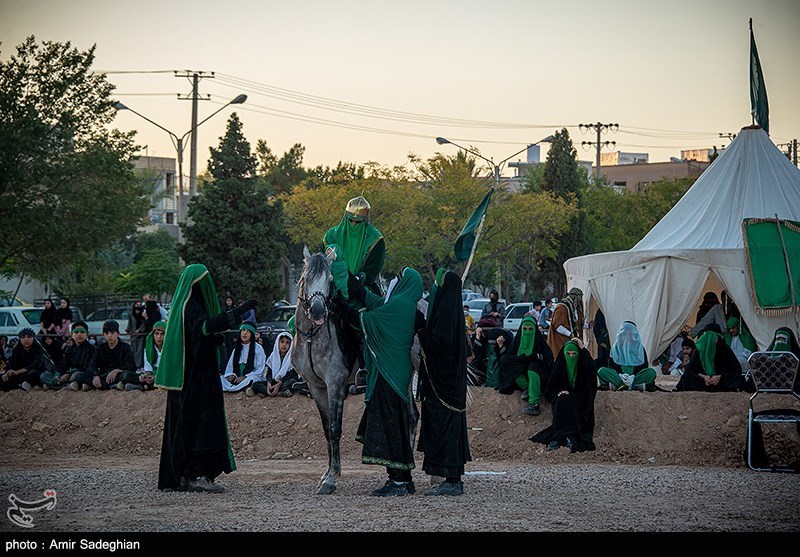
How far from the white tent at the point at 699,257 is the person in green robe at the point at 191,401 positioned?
11762 millimetres

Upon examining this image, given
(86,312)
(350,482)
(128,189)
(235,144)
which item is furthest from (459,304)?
(86,312)

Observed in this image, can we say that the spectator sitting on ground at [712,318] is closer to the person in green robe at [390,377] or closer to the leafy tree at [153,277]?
the person in green robe at [390,377]

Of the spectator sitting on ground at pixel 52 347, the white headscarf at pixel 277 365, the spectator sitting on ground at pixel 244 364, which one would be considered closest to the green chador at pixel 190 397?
the white headscarf at pixel 277 365

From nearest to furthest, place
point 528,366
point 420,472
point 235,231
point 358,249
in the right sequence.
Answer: point 358,249
point 420,472
point 528,366
point 235,231

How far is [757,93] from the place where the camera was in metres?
22.8

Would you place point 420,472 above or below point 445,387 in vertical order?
→ below

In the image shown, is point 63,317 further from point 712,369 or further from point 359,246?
point 359,246

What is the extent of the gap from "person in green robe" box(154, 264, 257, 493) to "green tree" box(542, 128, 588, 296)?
40060 millimetres

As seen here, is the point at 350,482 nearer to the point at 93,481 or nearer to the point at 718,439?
the point at 93,481

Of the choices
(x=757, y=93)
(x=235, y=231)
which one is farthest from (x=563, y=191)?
(x=757, y=93)

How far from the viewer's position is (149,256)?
3772 centimetres

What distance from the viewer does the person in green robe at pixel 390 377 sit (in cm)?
925

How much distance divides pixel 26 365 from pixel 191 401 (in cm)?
795
